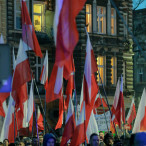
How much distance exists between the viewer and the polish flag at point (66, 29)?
8.86m

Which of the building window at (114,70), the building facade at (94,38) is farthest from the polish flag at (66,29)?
the building window at (114,70)

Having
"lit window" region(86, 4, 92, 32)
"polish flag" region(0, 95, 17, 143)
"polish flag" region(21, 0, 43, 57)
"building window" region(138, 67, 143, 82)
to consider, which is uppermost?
"lit window" region(86, 4, 92, 32)

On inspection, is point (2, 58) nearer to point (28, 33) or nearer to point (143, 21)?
point (28, 33)

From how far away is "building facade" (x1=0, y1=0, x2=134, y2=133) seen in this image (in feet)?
103

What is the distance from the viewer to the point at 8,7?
3030cm

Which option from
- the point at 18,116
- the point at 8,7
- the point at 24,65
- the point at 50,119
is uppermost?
the point at 8,7

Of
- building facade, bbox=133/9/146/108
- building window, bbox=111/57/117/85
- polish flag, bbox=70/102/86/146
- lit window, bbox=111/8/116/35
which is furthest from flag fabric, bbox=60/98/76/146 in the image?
building facade, bbox=133/9/146/108

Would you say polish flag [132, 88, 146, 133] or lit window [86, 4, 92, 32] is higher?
lit window [86, 4, 92, 32]

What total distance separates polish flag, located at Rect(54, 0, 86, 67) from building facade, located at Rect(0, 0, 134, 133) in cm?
2101

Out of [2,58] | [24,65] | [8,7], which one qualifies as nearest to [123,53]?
[8,7]

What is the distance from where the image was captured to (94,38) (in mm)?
34625

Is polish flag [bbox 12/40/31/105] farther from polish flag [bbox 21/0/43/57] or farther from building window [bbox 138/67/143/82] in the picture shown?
building window [bbox 138/67/143/82]

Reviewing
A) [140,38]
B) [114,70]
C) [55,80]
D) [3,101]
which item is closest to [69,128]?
[55,80]

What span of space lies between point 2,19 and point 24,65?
16.0m
